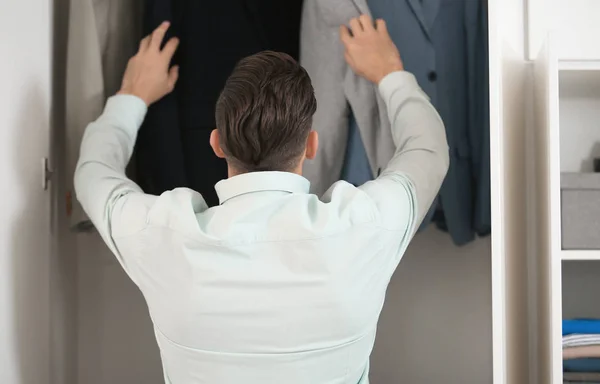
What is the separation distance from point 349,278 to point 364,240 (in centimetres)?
7

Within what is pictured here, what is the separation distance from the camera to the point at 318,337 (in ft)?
4.09

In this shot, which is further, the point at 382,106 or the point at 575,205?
the point at 382,106

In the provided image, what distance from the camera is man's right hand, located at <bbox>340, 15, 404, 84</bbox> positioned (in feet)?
5.42

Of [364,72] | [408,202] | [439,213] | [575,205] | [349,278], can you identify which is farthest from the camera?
[439,213]

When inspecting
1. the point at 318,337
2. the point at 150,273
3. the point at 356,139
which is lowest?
the point at 318,337

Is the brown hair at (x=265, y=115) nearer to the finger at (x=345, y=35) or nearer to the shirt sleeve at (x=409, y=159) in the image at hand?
the shirt sleeve at (x=409, y=159)

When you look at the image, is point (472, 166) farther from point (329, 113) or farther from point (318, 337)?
point (318, 337)

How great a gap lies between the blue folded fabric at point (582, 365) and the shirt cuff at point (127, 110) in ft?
3.60

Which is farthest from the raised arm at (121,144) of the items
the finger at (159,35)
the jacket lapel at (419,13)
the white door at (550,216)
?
the white door at (550,216)

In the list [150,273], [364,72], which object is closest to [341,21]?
[364,72]

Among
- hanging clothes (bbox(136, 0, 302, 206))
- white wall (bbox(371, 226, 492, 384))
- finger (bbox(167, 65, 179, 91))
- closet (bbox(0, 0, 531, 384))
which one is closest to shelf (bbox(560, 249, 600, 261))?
closet (bbox(0, 0, 531, 384))

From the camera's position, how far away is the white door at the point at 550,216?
1495 mm

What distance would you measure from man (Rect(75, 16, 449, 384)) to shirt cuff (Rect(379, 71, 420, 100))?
30 cm

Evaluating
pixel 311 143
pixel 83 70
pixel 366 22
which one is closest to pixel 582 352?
pixel 311 143
